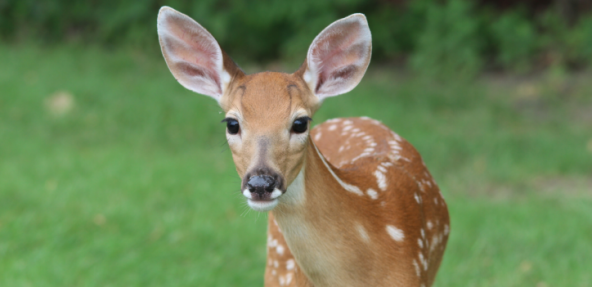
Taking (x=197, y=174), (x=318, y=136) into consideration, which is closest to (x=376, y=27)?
(x=197, y=174)

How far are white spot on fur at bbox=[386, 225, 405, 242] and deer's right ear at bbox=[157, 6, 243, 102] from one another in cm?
83

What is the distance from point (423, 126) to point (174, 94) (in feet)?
9.50

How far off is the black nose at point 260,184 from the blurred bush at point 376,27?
7.18 metres

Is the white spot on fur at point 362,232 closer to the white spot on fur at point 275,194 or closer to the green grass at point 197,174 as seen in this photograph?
the white spot on fur at point 275,194

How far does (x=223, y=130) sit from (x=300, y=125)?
4.76 m

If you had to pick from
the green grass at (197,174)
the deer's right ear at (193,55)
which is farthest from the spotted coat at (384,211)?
the green grass at (197,174)

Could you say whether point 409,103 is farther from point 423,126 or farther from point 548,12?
point 548,12

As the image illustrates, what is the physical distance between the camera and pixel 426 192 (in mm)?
3189

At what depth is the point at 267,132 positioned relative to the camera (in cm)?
229

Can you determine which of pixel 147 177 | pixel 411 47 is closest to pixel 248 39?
pixel 411 47

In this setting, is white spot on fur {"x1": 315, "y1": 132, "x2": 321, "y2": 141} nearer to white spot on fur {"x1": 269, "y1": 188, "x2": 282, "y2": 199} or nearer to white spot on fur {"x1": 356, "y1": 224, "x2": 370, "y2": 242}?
white spot on fur {"x1": 356, "y1": 224, "x2": 370, "y2": 242}

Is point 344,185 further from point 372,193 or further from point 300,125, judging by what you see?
point 300,125

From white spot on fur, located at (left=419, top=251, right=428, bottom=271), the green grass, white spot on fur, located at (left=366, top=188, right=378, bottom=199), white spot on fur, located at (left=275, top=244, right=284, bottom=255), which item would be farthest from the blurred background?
white spot on fur, located at (left=419, top=251, right=428, bottom=271)

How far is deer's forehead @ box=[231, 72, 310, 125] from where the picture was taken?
2.34 m
